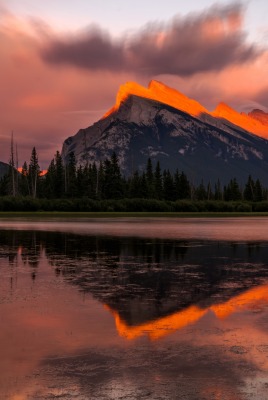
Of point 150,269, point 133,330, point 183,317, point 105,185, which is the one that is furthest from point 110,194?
point 133,330

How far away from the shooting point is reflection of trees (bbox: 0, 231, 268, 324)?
13.9 metres

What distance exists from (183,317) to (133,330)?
68.9 inches

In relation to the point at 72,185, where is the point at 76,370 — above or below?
below

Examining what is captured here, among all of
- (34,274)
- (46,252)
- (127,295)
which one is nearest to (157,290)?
(127,295)

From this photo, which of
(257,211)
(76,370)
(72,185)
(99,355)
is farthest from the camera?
(72,185)

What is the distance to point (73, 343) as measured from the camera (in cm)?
955

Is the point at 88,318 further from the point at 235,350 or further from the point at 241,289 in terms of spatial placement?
the point at 241,289

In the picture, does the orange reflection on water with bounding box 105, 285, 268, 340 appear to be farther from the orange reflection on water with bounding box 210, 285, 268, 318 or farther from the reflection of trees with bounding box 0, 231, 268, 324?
the reflection of trees with bounding box 0, 231, 268, 324

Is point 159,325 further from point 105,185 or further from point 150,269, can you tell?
point 105,185

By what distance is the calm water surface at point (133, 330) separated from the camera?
7.35 meters

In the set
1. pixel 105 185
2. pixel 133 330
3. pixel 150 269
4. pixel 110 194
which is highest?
pixel 105 185

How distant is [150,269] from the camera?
794 inches

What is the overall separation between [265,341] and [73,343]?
3.76 metres

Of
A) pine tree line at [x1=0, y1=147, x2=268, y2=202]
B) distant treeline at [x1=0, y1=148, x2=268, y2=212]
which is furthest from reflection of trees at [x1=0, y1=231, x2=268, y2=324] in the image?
pine tree line at [x1=0, y1=147, x2=268, y2=202]
